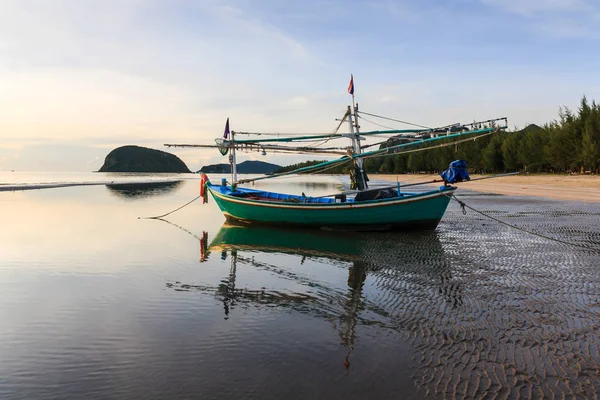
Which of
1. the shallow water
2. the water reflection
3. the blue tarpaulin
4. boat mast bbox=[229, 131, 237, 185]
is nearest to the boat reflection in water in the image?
the shallow water

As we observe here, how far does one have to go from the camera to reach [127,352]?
229 inches

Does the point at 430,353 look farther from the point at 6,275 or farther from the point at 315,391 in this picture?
the point at 6,275

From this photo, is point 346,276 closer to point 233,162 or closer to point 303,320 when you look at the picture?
point 303,320

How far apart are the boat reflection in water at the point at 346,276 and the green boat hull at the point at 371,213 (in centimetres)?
59

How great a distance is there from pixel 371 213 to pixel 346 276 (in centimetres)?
782

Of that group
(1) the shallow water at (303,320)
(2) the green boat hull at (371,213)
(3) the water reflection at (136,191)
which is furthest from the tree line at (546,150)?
(1) the shallow water at (303,320)

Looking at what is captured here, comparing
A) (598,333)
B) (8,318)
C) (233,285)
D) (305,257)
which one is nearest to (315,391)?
(598,333)

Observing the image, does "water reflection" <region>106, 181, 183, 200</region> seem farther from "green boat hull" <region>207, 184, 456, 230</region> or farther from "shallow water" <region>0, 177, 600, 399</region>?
"shallow water" <region>0, 177, 600, 399</region>

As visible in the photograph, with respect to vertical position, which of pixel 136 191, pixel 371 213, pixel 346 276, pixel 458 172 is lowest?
pixel 346 276

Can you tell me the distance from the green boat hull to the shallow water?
2.74 metres

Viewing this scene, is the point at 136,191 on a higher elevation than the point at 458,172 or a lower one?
lower

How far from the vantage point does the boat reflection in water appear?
7496 millimetres

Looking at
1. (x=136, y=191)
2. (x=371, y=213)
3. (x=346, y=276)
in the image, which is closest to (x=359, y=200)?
(x=371, y=213)

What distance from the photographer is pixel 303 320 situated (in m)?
7.10
